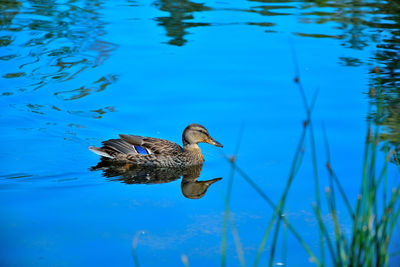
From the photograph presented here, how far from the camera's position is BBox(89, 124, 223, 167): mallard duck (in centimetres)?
830

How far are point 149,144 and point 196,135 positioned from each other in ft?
2.09

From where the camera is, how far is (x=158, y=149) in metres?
8.41

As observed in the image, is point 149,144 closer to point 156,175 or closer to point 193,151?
point 156,175

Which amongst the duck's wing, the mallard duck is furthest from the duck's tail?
the duck's wing

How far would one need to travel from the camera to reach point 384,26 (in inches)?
537

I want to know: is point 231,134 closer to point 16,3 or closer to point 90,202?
point 90,202

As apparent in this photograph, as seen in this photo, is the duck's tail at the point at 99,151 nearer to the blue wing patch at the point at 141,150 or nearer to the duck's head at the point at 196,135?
the blue wing patch at the point at 141,150

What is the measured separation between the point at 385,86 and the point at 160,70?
371cm

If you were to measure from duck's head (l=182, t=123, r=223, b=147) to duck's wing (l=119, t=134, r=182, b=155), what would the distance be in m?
0.23

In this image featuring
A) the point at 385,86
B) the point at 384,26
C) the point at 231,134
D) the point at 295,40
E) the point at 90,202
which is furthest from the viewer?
the point at 384,26

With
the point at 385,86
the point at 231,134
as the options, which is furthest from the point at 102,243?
the point at 385,86

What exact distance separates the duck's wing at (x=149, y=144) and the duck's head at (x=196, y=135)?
23 centimetres

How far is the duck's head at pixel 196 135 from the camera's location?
27.1ft

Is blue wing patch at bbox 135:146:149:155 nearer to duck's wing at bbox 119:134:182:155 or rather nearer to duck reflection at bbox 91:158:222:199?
duck's wing at bbox 119:134:182:155
